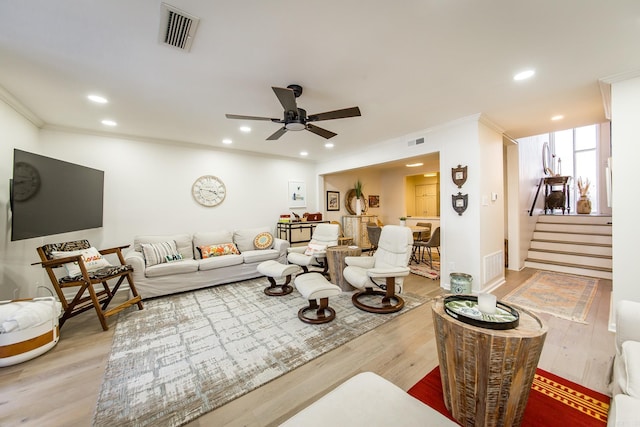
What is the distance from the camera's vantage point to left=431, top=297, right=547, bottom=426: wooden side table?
1235 millimetres

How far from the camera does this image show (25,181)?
2307 mm

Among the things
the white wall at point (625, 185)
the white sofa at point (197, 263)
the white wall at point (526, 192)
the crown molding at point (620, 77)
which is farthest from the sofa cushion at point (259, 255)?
the crown molding at point (620, 77)

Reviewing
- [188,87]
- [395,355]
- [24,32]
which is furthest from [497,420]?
[24,32]

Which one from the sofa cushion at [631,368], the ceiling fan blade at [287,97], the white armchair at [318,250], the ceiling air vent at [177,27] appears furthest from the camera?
the white armchair at [318,250]

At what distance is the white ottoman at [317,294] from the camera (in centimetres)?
258

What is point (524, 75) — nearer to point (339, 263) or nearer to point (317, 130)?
point (317, 130)

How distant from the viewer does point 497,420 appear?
1306 millimetres

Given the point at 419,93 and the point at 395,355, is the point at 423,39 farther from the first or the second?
the point at 395,355

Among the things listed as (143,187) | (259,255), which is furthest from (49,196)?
(259,255)

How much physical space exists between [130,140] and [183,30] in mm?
3339

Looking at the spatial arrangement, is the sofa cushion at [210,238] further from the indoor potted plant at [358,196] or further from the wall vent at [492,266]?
the wall vent at [492,266]

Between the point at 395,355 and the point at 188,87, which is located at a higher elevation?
the point at 188,87

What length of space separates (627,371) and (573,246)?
5122 millimetres

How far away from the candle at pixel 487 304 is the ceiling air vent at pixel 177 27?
8.46ft
